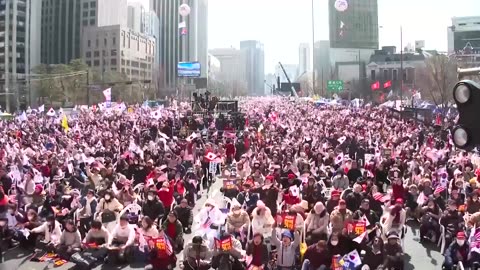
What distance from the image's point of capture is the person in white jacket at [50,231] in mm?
11526

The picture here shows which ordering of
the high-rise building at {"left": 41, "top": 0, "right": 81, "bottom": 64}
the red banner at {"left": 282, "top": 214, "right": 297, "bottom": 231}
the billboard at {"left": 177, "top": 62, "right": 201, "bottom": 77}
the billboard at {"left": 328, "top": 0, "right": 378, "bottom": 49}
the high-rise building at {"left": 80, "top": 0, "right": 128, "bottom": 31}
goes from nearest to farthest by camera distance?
the red banner at {"left": 282, "top": 214, "right": 297, "bottom": 231} → the billboard at {"left": 177, "top": 62, "right": 201, "bottom": 77} → the billboard at {"left": 328, "top": 0, "right": 378, "bottom": 49} → the high-rise building at {"left": 80, "top": 0, "right": 128, "bottom": 31} → the high-rise building at {"left": 41, "top": 0, "right": 81, "bottom": 64}

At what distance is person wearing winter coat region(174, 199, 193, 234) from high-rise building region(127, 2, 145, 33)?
15863cm

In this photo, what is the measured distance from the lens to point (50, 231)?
1204 centimetres

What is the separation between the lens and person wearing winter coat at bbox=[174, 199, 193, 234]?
42.0 feet

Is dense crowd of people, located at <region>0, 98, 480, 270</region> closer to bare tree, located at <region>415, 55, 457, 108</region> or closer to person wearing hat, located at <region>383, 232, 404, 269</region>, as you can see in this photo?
person wearing hat, located at <region>383, 232, 404, 269</region>

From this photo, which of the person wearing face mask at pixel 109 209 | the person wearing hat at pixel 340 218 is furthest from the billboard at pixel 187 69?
the person wearing hat at pixel 340 218

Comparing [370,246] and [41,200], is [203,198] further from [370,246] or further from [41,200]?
[370,246]

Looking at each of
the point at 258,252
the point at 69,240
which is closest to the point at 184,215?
the point at 69,240

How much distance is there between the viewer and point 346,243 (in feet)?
32.9

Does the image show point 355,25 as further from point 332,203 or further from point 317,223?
point 317,223

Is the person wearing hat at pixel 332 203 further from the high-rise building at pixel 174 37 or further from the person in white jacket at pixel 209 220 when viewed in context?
the high-rise building at pixel 174 37

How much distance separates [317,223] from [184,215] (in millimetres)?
3380

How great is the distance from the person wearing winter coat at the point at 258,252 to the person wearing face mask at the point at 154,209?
10.6ft

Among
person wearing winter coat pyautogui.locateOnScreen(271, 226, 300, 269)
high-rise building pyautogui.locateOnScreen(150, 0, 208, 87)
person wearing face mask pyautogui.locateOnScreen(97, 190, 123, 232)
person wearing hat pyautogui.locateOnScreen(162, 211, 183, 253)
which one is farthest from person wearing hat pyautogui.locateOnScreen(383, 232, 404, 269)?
high-rise building pyautogui.locateOnScreen(150, 0, 208, 87)
